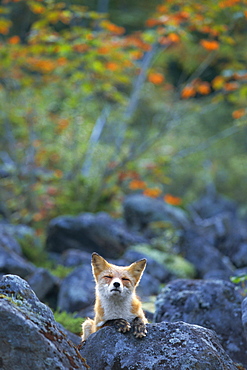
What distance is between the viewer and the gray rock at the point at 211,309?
5605 mm

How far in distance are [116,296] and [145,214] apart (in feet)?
40.4

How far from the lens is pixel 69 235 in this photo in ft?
43.9

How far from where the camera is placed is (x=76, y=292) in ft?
28.9

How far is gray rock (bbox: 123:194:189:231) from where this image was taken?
16.8m

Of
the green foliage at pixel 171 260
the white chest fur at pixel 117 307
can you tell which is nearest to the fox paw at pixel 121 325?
the white chest fur at pixel 117 307

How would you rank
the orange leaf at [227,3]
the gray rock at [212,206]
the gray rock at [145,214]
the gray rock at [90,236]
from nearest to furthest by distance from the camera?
the orange leaf at [227,3], the gray rock at [90,236], the gray rock at [145,214], the gray rock at [212,206]

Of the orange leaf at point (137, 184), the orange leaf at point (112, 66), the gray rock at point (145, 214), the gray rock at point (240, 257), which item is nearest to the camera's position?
the orange leaf at point (112, 66)

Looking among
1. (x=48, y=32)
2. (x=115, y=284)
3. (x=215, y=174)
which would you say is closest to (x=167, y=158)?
(x=48, y=32)

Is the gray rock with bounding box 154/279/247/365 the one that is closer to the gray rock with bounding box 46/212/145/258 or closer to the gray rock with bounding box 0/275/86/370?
the gray rock with bounding box 0/275/86/370

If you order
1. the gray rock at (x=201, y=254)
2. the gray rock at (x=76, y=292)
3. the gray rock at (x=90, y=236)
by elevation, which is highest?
the gray rock at (x=76, y=292)

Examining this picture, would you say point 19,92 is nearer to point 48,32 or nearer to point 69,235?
point 48,32

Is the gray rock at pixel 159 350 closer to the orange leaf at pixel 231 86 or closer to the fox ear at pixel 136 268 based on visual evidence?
the fox ear at pixel 136 268

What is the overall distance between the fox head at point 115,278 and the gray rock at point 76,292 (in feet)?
11.8

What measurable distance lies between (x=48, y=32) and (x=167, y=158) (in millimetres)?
5754
